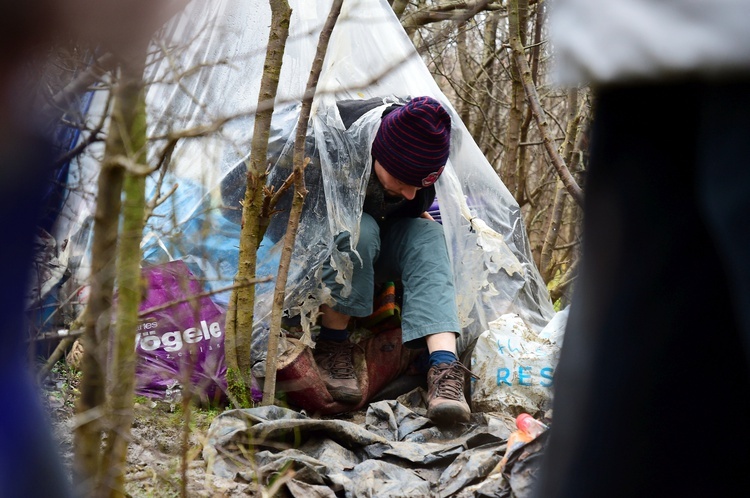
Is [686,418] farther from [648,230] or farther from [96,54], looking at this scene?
[96,54]

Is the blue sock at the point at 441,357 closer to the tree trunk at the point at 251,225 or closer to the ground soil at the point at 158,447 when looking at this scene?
the tree trunk at the point at 251,225

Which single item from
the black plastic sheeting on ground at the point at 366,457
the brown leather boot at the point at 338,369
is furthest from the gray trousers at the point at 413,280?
the black plastic sheeting on ground at the point at 366,457

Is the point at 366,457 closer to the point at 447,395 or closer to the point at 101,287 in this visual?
the point at 447,395

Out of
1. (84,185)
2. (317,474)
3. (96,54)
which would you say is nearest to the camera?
(96,54)

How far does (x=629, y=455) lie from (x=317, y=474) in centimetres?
131

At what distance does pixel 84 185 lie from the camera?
1.40m

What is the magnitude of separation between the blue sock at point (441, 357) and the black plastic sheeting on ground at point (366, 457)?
11.1 inches

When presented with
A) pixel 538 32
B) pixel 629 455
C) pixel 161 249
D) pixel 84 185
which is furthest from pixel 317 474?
pixel 538 32

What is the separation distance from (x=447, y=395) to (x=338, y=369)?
0.44 m

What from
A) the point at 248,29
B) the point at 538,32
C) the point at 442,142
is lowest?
the point at 442,142

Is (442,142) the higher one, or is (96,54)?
(442,142)

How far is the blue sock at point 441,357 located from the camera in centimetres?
276

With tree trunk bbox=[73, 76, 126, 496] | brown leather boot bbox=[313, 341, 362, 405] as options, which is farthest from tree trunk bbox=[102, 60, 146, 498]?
brown leather boot bbox=[313, 341, 362, 405]

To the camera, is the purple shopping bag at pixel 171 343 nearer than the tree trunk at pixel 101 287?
No
